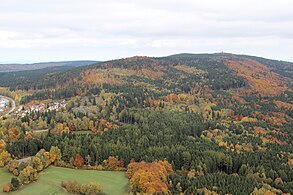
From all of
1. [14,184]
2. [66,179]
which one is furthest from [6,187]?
[66,179]

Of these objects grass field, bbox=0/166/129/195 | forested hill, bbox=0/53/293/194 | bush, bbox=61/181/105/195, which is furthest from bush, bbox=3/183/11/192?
bush, bbox=61/181/105/195

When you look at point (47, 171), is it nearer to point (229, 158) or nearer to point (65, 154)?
point (65, 154)

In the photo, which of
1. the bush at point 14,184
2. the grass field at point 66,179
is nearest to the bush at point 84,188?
the grass field at point 66,179

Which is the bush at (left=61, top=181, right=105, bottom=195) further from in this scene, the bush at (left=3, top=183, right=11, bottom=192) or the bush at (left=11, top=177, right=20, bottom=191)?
the bush at (left=3, top=183, right=11, bottom=192)

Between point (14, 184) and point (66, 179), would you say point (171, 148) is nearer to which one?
point (66, 179)

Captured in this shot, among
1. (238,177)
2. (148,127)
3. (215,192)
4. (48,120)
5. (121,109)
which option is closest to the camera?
(215,192)

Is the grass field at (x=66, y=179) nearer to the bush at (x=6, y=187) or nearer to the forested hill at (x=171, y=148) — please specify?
the bush at (x=6, y=187)

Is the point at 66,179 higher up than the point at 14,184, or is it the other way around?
the point at 14,184

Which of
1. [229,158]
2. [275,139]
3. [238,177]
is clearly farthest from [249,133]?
[238,177]
